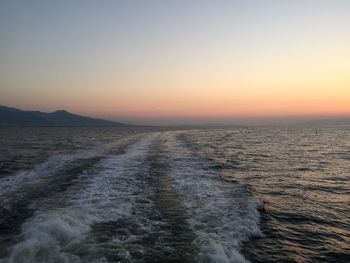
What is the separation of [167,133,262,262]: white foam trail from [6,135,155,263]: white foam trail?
8.70ft

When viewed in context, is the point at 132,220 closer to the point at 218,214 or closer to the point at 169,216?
the point at 169,216

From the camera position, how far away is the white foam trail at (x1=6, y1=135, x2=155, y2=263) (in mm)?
8531

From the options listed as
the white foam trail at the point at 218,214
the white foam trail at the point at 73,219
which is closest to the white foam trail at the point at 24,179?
the white foam trail at the point at 73,219

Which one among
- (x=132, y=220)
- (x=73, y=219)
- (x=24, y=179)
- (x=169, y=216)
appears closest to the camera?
(x=73, y=219)

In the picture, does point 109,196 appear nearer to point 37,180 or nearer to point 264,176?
point 37,180

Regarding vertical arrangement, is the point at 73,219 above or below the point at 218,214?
above

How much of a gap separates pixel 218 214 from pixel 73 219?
520 centimetres

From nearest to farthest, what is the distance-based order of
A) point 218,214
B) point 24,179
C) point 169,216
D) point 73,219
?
point 73,219 < point 169,216 < point 218,214 < point 24,179

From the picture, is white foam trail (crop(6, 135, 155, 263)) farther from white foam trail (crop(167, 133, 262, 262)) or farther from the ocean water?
white foam trail (crop(167, 133, 262, 262))

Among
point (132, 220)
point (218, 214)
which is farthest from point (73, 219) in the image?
point (218, 214)

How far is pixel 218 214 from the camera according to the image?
12.6m

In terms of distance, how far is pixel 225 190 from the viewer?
1706cm

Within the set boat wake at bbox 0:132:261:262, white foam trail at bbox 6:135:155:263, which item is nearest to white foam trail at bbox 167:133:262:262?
boat wake at bbox 0:132:261:262

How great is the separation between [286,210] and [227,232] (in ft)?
15.0
